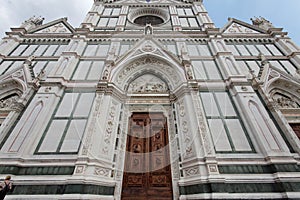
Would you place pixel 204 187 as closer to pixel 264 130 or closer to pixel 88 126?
pixel 264 130

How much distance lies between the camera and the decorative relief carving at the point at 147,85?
25.3 ft

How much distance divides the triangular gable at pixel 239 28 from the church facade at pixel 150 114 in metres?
0.34

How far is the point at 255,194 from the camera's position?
430 cm

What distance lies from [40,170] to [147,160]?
3452 mm

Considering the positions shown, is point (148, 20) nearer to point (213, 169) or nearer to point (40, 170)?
point (213, 169)

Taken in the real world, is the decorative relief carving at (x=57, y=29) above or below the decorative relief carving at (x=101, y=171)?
above

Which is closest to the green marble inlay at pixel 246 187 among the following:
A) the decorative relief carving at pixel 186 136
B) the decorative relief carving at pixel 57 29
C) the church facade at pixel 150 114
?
the church facade at pixel 150 114

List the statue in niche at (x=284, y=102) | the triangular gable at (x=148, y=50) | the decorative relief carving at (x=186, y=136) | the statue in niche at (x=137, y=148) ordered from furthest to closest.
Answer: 1. the triangular gable at (x=148, y=50)
2. the statue in niche at (x=284, y=102)
3. the statue in niche at (x=137, y=148)
4. the decorative relief carving at (x=186, y=136)

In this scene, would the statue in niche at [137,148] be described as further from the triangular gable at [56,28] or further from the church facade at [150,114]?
the triangular gable at [56,28]

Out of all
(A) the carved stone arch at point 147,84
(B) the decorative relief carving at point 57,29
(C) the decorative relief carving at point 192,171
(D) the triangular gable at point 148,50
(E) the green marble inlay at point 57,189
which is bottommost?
(E) the green marble inlay at point 57,189

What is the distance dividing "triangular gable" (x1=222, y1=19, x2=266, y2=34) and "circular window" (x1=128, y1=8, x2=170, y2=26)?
16.9 feet

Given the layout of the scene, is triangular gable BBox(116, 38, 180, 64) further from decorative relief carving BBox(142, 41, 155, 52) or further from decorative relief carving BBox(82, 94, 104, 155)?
decorative relief carving BBox(82, 94, 104, 155)

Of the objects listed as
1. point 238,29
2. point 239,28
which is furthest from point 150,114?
point 239,28

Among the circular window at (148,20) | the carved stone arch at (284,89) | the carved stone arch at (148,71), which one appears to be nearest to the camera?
the carved stone arch at (284,89)
